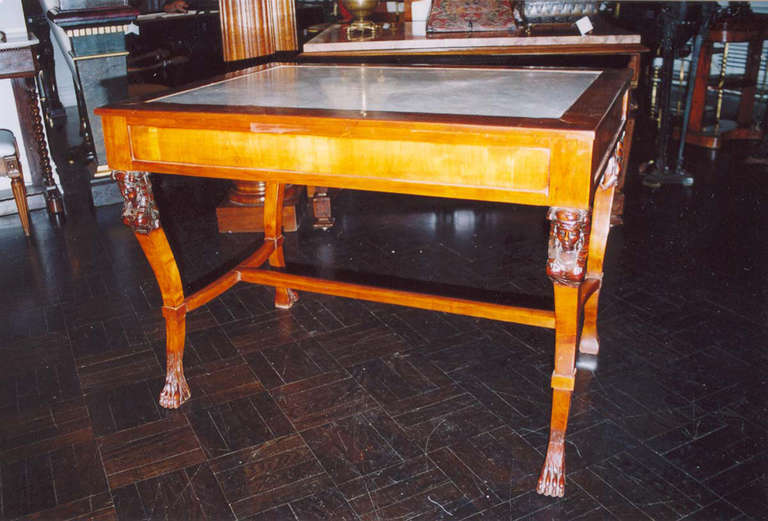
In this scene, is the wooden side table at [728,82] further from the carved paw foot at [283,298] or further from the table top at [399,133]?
the carved paw foot at [283,298]

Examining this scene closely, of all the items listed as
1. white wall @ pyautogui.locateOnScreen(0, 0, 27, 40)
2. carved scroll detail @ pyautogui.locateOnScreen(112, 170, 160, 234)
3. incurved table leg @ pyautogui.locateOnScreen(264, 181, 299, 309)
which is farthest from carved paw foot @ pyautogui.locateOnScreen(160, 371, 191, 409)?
white wall @ pyautogui.locateOnScreen(0, 0, 27, 40)

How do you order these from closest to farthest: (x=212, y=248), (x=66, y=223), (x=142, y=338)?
(x=142, y=338)
(x=212, y=248)
(x=66, y=223)

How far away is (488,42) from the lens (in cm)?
388

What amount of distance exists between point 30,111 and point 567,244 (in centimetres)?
404

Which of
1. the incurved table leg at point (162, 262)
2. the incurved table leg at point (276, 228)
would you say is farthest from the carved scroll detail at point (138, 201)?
the incurved table leg at point (276, 228)

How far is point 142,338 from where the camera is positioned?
10.7ft

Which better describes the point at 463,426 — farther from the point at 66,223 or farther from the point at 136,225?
the point at 66,223

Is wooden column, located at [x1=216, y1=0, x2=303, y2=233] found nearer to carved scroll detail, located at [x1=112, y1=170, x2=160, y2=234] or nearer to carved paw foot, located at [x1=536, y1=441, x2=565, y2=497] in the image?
carved scroll detail, located at [x1=112, y1=170, x2=160, y2=234]

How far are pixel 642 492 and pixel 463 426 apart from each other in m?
0.64

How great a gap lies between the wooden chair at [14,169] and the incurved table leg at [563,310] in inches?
145

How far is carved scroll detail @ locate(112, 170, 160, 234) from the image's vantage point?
238 centimetres

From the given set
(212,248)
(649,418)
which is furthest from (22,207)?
(649,418)

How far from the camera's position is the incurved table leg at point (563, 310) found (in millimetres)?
1926

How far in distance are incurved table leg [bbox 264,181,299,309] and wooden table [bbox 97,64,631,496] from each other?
1.83 feet
